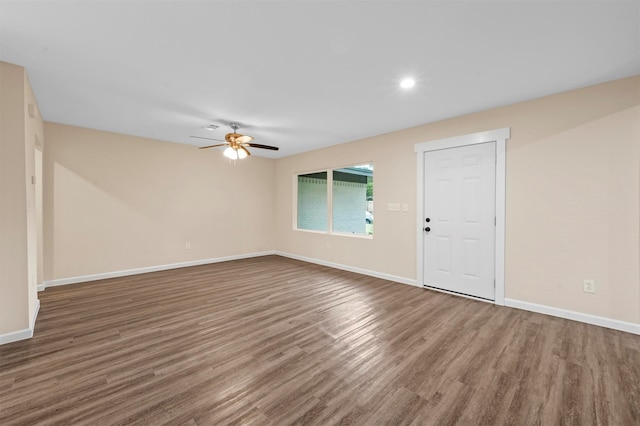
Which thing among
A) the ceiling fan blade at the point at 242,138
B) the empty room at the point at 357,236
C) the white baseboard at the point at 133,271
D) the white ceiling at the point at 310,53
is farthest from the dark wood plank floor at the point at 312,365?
the white ceiling at the point at 310,53

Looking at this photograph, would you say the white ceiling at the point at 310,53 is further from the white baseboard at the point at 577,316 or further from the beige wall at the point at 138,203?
the white baseboard at the point at 577,316

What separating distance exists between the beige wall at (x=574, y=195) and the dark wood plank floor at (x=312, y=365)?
1.31 feet

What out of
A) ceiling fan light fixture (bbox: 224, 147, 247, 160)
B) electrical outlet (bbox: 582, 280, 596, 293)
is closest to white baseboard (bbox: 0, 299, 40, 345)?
ceiling fan light fixture (bbox: 224, 147, 247, 160)

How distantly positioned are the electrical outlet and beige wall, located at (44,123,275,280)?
589cm

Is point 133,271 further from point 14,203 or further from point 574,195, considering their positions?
point 574,195

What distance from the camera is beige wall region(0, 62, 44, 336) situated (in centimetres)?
Answer: 242

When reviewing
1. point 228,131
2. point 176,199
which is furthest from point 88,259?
point 228,131

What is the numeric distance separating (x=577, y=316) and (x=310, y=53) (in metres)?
3.86

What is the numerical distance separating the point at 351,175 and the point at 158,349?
199 inches

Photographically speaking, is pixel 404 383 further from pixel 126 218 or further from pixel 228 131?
pixel 126 218

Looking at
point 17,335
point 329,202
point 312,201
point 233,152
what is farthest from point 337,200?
point 17,335

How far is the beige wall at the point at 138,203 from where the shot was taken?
13.8 ft

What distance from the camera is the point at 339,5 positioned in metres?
1.72

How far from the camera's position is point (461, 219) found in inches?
148
